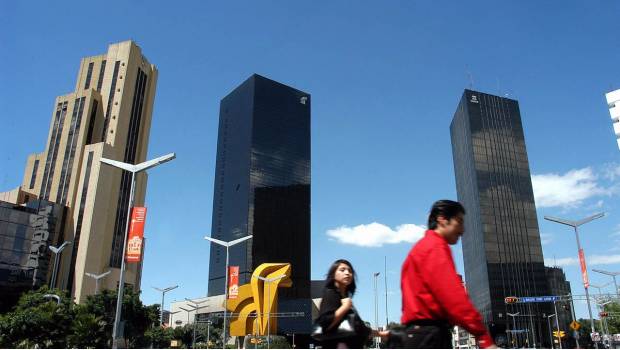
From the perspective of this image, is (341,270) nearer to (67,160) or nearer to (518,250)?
(67,160)

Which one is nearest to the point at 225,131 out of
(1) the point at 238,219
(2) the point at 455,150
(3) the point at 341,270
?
(1) the point at 238,219

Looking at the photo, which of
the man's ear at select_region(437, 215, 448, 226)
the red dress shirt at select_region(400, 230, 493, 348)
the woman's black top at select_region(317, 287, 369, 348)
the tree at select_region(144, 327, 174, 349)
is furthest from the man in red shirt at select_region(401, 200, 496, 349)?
the tree at select_region(144, 327, 174, 349)

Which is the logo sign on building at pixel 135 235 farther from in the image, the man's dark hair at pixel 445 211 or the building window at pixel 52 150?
the building window at pixel 52 150

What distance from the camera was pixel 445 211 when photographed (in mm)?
3770

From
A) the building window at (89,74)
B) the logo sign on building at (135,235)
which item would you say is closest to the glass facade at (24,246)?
the building window at (89,74)

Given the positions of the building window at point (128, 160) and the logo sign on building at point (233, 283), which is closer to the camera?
the logo sign on building at point (233, 283)

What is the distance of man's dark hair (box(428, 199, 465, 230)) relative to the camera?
375 centimetres

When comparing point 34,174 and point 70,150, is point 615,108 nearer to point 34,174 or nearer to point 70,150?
point 70,150

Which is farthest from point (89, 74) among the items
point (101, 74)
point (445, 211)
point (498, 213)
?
point (445, 211)

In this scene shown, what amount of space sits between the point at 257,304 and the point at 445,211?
7636cm

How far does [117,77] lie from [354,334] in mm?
97499

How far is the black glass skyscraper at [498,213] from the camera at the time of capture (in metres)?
113

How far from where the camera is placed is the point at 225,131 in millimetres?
169125

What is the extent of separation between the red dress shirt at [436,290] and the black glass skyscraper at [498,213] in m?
116
